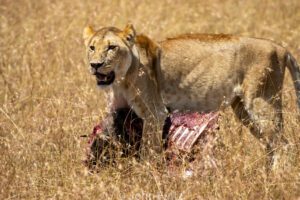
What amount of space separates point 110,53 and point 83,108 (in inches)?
28.4

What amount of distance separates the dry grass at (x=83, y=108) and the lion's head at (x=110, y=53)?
35 centimetres

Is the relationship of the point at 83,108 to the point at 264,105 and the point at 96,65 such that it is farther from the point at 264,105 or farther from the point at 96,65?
the point at 264,105

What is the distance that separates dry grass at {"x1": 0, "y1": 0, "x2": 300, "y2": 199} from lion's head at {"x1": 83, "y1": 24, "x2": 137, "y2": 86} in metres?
0.35

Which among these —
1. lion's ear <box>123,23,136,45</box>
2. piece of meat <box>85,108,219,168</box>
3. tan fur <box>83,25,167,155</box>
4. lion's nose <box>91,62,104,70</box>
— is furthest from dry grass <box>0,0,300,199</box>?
lion's ear <box>123,23,136,45</box>

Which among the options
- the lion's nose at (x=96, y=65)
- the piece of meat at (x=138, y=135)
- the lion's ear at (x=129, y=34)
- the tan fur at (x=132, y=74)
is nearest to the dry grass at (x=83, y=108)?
the piece of meat at (x=138, y=135)

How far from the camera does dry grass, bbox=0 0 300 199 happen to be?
14.8 feet

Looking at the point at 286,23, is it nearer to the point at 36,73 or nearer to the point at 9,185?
the point at 36,73

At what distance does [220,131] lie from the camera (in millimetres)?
5266

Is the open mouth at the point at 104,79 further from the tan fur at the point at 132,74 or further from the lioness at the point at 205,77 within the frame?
the lioness at the point at 205,77

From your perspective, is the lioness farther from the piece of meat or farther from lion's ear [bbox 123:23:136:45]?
the piece of meat

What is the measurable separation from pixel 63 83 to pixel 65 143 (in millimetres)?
1912

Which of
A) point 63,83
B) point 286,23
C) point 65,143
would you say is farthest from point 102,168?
point 286,23

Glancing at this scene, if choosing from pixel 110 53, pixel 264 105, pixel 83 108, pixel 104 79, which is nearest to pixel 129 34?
pixel 110 53

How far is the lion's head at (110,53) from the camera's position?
5293 mm
